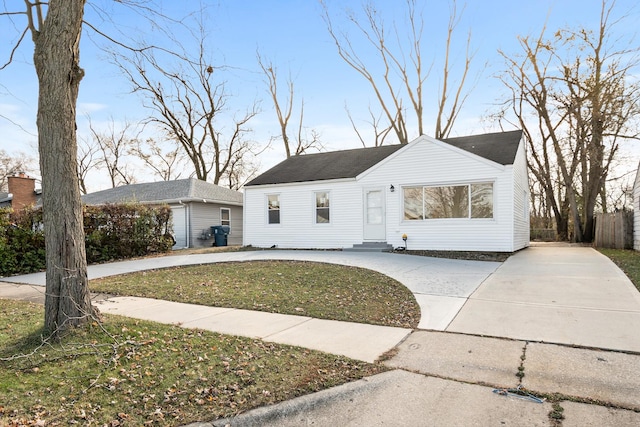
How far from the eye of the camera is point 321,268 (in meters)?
9.92

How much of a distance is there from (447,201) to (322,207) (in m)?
4.93

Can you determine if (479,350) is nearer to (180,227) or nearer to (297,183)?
(297,183)

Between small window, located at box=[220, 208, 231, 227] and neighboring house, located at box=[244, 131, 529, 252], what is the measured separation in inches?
180

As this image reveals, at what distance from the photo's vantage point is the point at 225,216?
21906 mm

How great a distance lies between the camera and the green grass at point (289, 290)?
19.5ft

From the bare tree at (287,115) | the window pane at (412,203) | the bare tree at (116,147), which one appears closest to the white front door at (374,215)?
the window pane at (412,203)

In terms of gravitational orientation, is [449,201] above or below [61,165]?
below

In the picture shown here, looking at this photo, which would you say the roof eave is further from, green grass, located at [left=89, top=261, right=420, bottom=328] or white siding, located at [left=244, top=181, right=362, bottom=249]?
green grass, located at [left=89, top=261, right=420, bottom=328]

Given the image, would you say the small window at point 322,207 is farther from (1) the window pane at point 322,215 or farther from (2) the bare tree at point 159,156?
(2) the bare tree at point 159,156

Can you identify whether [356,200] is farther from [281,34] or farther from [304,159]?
[281,34]

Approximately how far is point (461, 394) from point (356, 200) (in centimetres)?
1202

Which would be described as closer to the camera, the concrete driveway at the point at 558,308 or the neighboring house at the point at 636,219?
the concrete driveway at the point at 558,308

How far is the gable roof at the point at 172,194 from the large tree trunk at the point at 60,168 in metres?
14.7

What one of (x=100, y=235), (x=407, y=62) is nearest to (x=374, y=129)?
(x=407, y=62)
